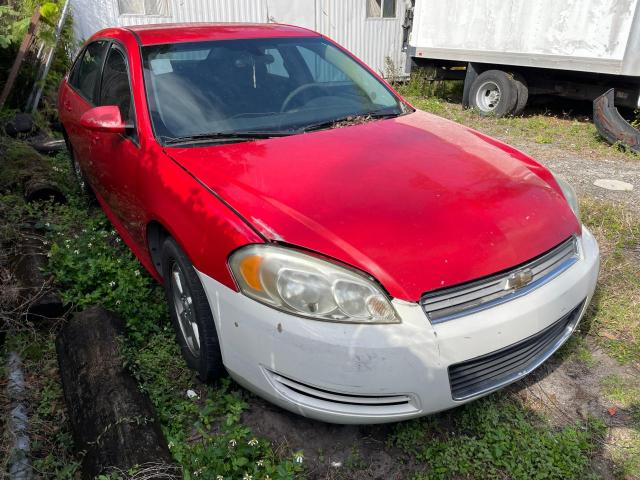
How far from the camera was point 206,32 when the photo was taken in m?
3.46

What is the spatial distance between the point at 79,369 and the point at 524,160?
2.52m

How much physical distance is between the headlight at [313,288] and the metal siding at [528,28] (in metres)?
6.62

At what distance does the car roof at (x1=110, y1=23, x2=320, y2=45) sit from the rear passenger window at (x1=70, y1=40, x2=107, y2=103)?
46cm

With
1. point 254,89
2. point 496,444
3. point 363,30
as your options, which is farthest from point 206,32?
point 363,30

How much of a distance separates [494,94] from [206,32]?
6483mm

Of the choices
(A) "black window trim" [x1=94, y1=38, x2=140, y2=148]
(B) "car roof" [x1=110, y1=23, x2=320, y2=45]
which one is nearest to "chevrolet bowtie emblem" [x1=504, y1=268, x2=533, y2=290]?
(A) "black window trim" [x1=94, y1=38, x2=140, y2=148]

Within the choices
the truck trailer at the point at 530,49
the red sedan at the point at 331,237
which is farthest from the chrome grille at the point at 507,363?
the truck trailer at the point at 530,49

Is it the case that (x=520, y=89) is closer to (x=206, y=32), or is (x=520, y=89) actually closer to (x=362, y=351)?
(x=206, y=32)

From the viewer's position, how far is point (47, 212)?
448 cm

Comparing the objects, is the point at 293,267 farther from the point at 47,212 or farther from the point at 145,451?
the point at 47,212

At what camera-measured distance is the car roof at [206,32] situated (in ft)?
11.0

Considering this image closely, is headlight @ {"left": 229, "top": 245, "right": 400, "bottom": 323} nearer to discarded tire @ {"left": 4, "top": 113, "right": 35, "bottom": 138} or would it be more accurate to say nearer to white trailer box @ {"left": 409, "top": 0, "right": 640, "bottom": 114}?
discarded tire @ {"left": 4, "top": 113, "right": 35, "bottom": 138}

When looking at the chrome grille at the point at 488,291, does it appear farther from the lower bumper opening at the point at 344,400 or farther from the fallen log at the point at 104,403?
the fallen log at the point at 104,403

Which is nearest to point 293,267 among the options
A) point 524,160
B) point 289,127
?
point 289,127
